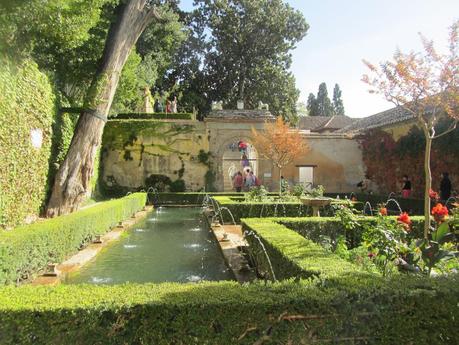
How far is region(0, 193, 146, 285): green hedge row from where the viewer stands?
17.6 feet

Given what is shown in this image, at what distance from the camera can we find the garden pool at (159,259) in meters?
6.51

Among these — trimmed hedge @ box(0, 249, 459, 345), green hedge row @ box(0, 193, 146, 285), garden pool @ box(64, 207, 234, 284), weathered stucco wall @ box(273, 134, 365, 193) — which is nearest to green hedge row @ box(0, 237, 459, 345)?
trimmed hedge @ box(0, 249, 459, 345)

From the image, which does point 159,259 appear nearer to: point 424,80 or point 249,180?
point 424,80

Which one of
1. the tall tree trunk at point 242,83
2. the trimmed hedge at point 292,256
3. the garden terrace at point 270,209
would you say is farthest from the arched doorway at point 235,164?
the trimmed hedge at point 292,256

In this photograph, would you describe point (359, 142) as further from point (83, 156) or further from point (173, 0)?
point (173, 0)

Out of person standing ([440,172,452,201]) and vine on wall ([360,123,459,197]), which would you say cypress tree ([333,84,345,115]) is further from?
person standing ([440,172,452,201])

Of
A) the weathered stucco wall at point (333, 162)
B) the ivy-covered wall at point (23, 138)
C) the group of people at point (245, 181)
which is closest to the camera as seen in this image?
the ivy-covered wall at point (23, 138)

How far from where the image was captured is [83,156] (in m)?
12.1

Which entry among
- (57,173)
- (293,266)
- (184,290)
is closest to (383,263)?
(293,266)

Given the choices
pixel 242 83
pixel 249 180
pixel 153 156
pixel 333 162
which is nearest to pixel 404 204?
pixel 249 180

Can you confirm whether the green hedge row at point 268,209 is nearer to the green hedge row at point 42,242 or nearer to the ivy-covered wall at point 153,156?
the green hedge row at point 42,242

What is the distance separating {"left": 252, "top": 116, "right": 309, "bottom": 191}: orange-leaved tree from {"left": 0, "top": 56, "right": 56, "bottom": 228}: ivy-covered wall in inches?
447

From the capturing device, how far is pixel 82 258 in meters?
7.55

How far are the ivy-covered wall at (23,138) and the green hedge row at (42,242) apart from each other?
1670 millimetres
